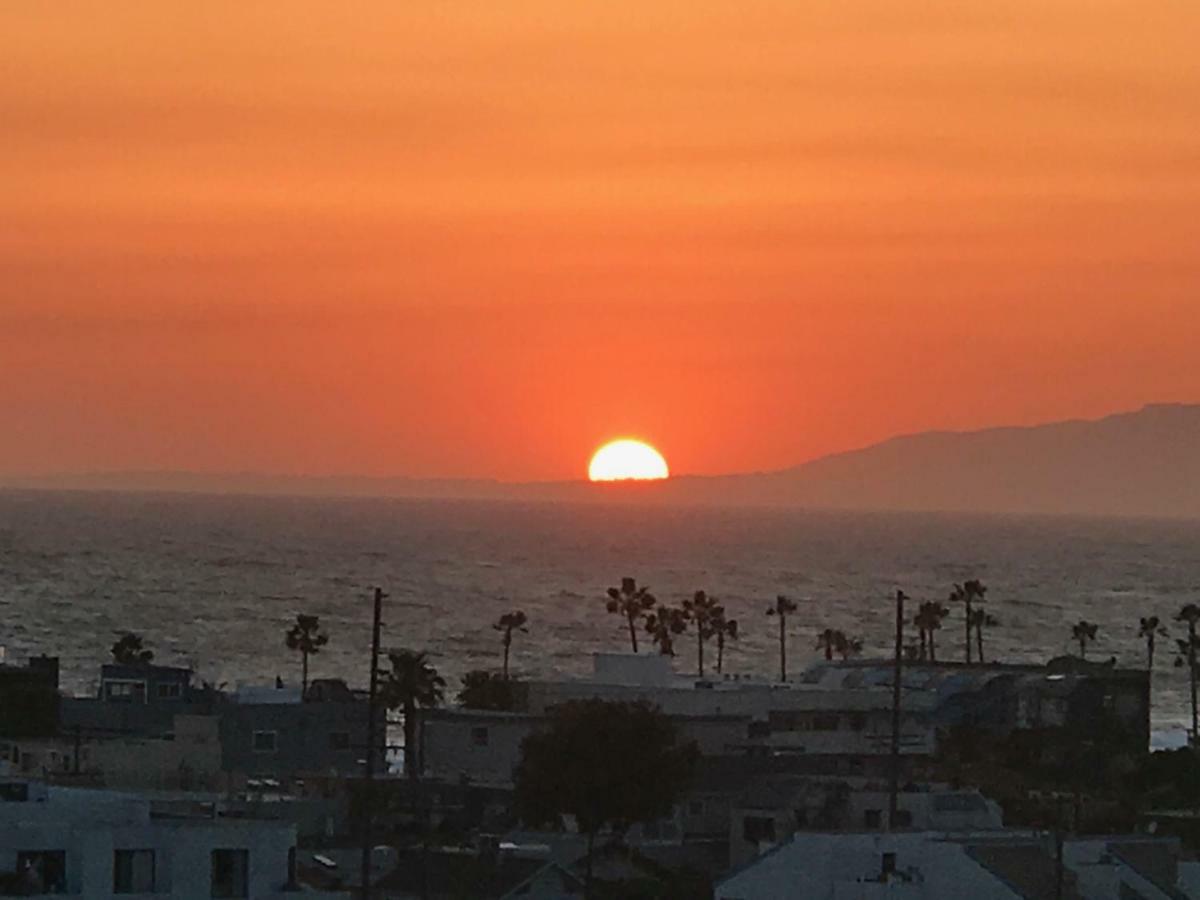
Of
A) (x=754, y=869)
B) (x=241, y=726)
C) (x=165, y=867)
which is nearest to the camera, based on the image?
(x=165, y=867)

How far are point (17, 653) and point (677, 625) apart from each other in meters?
43.9

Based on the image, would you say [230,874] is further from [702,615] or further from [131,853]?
[702,615]

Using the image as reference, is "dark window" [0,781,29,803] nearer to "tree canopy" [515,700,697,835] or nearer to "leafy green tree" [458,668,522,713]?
"tree canopy" [515,700,697,835]

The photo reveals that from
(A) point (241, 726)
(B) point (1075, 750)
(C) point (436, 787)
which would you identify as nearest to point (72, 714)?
(A) point (241, 726)

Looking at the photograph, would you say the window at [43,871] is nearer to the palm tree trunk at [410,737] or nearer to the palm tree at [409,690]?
the palm tree trunk at [410,737]

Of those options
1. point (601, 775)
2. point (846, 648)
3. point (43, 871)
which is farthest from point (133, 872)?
point (846, 648)

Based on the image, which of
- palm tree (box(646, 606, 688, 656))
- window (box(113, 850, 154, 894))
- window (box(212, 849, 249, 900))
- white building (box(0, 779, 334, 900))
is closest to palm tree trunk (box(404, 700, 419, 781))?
white building (box(0, 779, 334, 900))

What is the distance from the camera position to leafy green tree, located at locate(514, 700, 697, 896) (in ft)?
252

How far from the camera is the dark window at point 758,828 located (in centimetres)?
7875

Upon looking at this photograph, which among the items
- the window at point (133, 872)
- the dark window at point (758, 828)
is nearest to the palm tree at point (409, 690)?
the dark window at point (758, 828)

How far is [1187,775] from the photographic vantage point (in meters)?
99.7

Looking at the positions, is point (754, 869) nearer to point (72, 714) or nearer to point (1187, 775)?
point (1187, 775)

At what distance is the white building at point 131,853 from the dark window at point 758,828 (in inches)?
1030

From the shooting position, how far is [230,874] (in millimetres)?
52156
